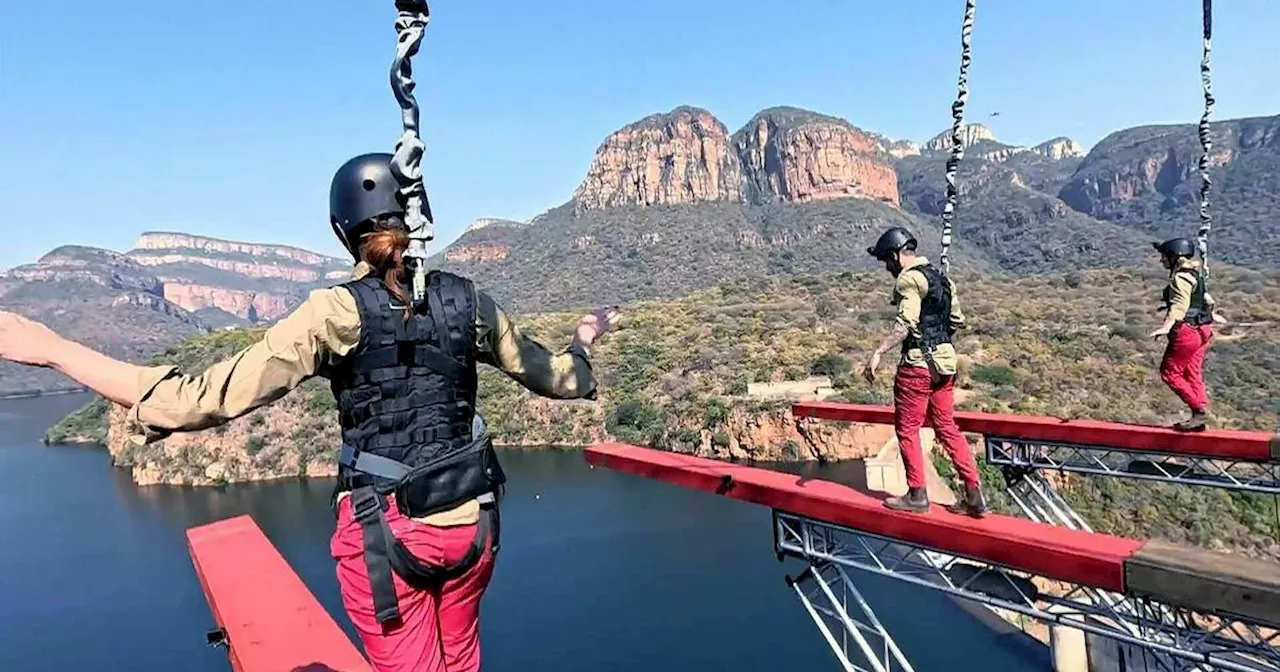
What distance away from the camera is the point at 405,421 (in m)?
2.21

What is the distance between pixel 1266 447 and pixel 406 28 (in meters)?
8.36

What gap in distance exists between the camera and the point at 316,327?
2.03 meters

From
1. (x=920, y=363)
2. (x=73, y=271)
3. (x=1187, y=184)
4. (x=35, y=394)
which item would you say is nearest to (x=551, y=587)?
(x=920, y=363)

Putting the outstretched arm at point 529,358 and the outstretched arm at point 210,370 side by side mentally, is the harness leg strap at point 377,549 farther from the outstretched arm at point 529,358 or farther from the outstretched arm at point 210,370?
the outstretched arm at point 529,358

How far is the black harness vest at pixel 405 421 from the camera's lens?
2133 millimetres

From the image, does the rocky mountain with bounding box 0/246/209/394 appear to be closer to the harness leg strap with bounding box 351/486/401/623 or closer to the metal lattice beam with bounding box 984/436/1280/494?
the metal lattice beam with bounding box 984/436/1280/494

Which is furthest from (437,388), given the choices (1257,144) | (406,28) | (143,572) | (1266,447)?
(1257,144)

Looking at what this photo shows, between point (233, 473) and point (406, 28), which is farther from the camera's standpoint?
point (233, 473)

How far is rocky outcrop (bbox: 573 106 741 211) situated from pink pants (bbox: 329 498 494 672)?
4132 inches

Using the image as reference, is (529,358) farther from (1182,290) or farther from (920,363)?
(1182,290)

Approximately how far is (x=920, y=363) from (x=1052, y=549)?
4.98 ft

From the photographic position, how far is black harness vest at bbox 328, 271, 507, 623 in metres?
2.13

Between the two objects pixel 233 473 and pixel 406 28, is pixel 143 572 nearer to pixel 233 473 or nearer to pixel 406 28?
pixel 233 473

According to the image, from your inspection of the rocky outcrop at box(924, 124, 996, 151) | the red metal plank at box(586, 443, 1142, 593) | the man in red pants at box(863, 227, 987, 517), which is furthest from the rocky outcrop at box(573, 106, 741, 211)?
the man in red pants at box(863, 227, 987, 517)
